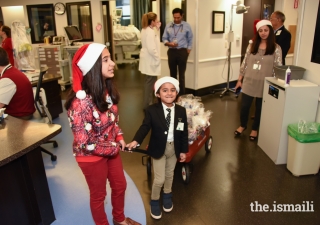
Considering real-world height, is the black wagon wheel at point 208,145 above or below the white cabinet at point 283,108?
below

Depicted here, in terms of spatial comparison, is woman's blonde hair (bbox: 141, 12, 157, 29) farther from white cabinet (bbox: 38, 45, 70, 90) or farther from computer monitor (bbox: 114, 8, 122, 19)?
computer monitor (bbox: 114, 8, 122, 19)

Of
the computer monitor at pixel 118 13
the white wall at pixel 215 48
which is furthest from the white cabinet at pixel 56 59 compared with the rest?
the computer monitor at pixel 118 13

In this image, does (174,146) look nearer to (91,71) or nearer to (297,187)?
(91,71)

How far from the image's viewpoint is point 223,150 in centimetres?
306

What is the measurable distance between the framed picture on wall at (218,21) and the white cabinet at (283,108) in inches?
105

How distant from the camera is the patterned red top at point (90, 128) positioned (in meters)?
1.38

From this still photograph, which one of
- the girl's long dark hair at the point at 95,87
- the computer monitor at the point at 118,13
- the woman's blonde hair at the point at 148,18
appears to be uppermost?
the computer monitor at the point at 118,13

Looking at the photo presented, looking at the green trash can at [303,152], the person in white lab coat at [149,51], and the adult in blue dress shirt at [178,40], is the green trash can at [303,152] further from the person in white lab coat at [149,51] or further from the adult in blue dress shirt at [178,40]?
the adult in blue dress shirt at [178,40]

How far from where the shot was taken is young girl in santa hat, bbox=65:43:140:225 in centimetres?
139

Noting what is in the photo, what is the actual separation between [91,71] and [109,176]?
69cm

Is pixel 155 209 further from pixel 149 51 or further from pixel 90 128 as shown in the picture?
pixel 149 51

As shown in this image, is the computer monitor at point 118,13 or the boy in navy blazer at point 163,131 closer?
the boy in navy blazer at point 163,131

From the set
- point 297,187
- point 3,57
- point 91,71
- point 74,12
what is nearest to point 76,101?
point 91,71

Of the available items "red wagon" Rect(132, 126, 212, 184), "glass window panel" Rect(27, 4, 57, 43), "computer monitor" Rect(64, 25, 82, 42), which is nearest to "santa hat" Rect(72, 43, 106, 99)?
"red wagon" Rect(132, 126, 212, 184)
